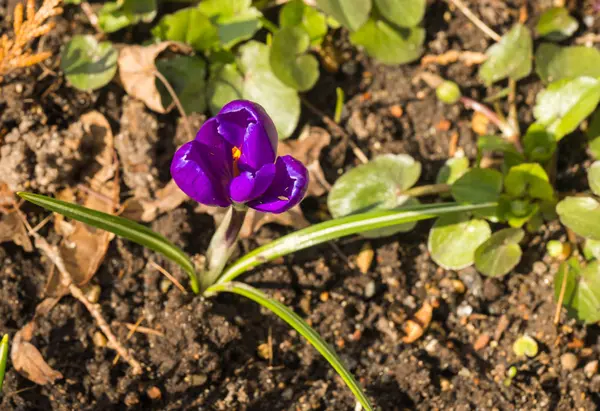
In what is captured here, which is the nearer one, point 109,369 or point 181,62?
point 109,369

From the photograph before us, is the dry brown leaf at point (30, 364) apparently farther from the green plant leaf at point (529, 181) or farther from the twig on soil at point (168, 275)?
the green plant leaf at point (529, 181)

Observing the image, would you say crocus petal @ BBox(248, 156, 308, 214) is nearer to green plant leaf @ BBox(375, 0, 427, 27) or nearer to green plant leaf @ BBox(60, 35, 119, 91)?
green plant leaf @ BBox(60, 35, 119, 91)

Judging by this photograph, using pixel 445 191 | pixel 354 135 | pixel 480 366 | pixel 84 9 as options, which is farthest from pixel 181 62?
pixel 480 366

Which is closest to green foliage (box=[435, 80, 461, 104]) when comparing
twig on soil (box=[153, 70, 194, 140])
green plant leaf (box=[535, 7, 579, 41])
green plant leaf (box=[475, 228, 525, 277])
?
Answer: green plant leaf (box=[535, 7, 579, 41])

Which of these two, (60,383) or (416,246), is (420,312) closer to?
(416,246)

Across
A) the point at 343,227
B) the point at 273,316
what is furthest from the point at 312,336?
the point at 273,316

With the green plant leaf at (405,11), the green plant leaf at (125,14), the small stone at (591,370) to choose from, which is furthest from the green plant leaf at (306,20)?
the small stone at (591,370)

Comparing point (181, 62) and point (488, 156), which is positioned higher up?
point (181, 62)
